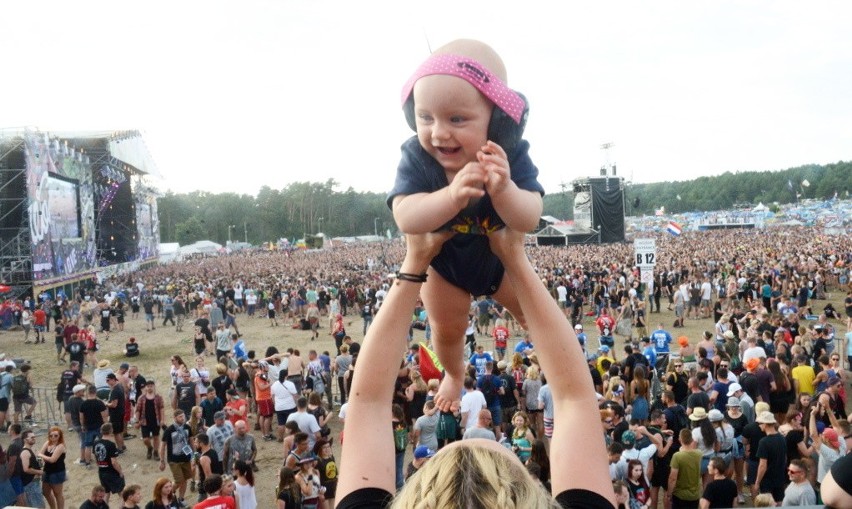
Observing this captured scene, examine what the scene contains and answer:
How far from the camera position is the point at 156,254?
46719 millimetres

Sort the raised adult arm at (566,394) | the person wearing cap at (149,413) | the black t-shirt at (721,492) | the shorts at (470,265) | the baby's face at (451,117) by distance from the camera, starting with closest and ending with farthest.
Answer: the raised adult arm at (566,394) → the baby's face at (451,117) → the shorts at (470,265) → the black t-shirt at (721,492) → the person wearing cap at (149,413)

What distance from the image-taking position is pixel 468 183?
5.04 feet

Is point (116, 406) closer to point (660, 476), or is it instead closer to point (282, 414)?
point (282, 414)

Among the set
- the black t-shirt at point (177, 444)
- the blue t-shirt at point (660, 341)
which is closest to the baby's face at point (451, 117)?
the black t-shirt at point (177, 444)

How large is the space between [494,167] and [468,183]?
0.08 meters

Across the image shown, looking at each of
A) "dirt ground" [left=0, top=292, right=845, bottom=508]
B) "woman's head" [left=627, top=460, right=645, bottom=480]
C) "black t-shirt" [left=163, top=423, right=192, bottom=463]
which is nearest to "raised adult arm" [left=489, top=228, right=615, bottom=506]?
"woman's head" [left=627, top=460, right=645, bottom=480]

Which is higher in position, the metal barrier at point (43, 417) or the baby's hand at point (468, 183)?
the baby's hand at point (468, 183)

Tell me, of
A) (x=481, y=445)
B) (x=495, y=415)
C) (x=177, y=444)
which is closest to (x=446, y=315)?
(x=481, y=445)

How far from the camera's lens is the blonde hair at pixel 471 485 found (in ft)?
3.00

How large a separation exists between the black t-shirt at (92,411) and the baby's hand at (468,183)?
7971 mm

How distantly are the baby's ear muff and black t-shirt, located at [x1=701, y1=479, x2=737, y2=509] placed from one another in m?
4.35

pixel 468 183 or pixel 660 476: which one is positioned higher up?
pixel 468 183

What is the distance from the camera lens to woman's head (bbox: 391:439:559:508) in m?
0.92

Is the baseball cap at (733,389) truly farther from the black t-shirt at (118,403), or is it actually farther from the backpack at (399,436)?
the black t-shirt at (118,403)
